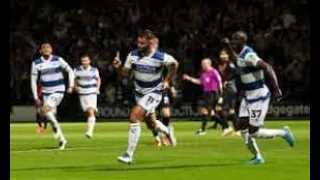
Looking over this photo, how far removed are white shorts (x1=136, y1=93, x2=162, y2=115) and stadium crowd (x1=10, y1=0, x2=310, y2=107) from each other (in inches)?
882

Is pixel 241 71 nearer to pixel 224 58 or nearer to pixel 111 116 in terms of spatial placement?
pixel 224 58

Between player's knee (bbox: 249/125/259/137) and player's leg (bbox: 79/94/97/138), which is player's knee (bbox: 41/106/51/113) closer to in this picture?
player's leg (bbox: 79/94/97/138)

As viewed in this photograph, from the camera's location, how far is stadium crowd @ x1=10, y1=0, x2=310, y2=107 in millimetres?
39906

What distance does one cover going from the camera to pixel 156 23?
43.8 m

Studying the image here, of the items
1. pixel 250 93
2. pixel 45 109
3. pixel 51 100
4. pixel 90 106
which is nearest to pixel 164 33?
pixel 90 106

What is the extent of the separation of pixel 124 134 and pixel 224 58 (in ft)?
13.2

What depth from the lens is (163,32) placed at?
4253 centimetres

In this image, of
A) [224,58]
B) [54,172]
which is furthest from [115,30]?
[54,172]

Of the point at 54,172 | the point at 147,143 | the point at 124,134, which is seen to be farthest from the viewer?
the point at 124,134

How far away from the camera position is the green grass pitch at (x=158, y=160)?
45.1 feet

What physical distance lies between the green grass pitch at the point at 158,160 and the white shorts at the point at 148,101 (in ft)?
3.38

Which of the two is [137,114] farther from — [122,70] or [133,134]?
[122,70]

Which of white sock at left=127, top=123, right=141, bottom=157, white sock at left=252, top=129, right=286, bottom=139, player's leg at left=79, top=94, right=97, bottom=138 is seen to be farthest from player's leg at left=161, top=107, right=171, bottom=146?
white sock at left=127, top=123, right=141, bottom=157

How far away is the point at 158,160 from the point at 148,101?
1360mm
